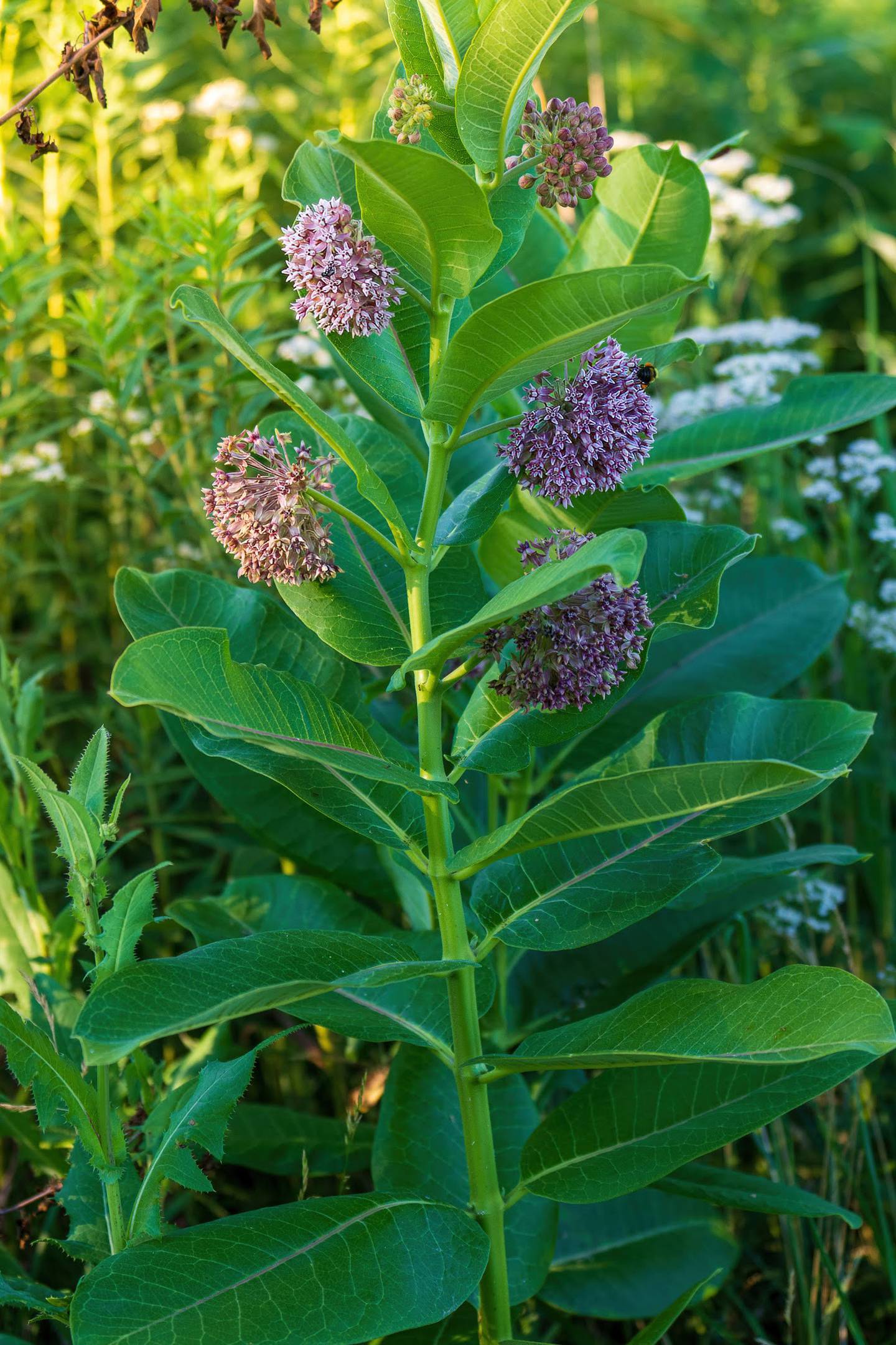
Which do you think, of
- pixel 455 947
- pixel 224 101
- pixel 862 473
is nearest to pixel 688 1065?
pixel 455 947

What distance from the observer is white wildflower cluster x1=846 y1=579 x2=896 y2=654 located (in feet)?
6.38

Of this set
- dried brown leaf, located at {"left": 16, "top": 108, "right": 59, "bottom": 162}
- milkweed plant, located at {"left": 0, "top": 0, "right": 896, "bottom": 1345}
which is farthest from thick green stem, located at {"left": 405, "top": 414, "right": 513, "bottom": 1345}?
dried brown leaf, located at {"left": 16, "top": 108, "right": 59, "bottom": 162}

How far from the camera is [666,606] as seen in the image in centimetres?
119

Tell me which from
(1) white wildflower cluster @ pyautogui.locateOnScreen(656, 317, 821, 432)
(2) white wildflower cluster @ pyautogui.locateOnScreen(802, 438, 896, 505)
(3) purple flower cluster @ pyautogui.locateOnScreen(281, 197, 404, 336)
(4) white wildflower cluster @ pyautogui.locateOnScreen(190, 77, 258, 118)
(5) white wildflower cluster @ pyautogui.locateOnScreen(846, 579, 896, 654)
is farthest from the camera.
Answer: (4) white wildflower cluster @ pyautogui.locateOnScreen(190, 77, 258, 118)

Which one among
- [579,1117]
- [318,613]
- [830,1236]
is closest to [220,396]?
[318,613]

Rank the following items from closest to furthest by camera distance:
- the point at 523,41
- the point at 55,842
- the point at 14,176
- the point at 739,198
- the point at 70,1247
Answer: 1. the point at 523,41
2. the point at 70,1247
3. the point at 55,842
4. the point at 739,198
5. the point at 14,176

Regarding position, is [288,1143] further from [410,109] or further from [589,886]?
[410,109]

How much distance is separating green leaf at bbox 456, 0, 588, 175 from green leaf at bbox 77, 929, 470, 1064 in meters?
0.70

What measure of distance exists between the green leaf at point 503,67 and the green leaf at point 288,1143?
1132 mm

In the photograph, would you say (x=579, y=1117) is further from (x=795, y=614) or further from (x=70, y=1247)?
(x=795, y=614)

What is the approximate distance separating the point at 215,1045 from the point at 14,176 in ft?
8.85

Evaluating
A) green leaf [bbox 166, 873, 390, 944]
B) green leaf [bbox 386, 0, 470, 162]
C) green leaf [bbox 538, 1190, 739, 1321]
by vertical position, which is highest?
green leaf [bbox 386, 0, 470, 162]

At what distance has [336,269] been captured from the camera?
1018 millimetres

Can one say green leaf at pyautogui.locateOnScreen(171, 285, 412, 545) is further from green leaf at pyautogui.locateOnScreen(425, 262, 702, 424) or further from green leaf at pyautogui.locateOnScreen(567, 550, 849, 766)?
green leaf at pyautogui.locateOnScreen(567, 550, 849, 766)
